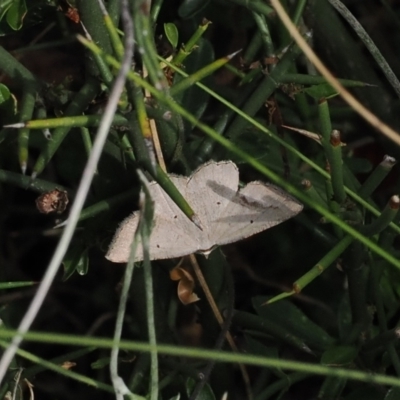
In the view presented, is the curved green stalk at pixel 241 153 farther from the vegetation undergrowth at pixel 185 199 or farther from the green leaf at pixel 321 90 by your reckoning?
the green leaf at pixel 321 90

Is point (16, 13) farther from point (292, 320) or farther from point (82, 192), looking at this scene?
point (292, 320)

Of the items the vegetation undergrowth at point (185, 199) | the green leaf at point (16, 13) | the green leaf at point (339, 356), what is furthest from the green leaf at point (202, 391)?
the green leaf at point (16, 13)

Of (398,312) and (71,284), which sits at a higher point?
(398,312)

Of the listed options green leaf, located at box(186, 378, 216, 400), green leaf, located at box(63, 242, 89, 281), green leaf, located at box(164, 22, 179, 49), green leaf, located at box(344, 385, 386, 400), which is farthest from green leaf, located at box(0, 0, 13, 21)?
green leaf, located at box(344, 385, 386, 400)

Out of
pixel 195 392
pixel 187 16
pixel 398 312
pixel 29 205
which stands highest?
pixel 187 16

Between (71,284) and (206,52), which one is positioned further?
(71,284)

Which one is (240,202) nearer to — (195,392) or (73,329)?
(195,392)

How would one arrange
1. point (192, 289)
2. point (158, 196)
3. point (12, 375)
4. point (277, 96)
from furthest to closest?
point (277, 96)
point (192, 289)
point (12, 375)
point (158, 196)

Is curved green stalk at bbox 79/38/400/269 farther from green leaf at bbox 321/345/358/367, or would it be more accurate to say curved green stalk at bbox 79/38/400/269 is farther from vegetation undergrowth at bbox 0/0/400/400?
green leaf at bbox 321/345/358/367

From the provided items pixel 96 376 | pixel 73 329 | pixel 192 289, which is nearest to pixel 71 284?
pixel 73 329
